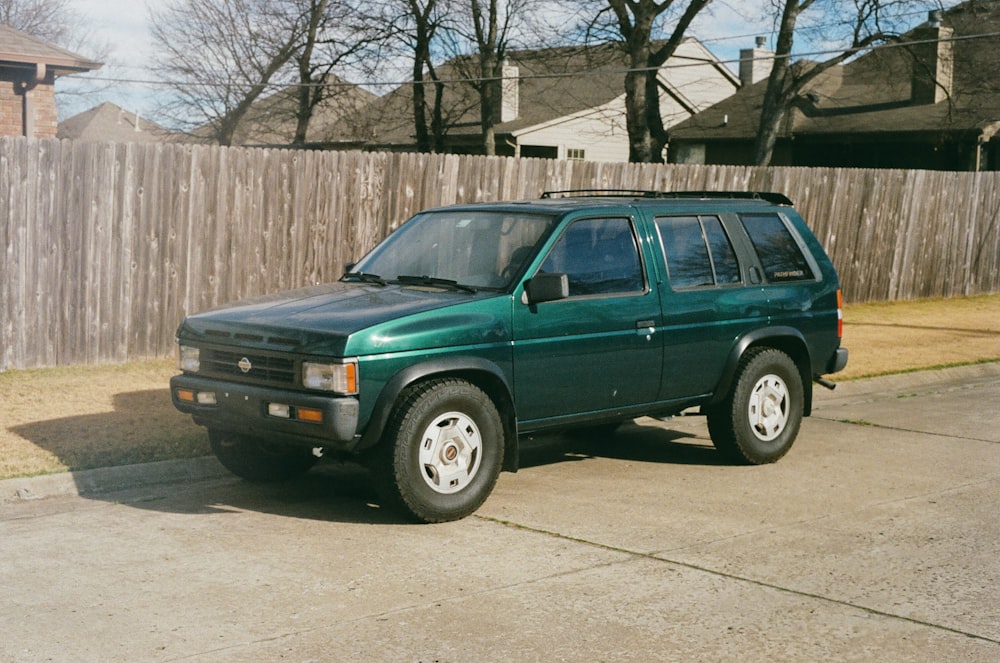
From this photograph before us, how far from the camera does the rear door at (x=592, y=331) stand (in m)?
7.73

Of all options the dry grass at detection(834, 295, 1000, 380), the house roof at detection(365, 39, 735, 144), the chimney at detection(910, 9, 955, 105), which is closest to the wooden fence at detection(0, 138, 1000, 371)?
the dry grass at detection(834, 295, 1000, 380)

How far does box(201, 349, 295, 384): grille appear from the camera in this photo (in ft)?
23.4

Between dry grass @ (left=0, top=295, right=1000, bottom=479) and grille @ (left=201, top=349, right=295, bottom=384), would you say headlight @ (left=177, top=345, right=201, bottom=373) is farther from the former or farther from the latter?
dry grass @ (left=0, top=295, right=1000, bottom=479)

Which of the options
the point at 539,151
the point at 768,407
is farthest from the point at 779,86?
the point at 768,407

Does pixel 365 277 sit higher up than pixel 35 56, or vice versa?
pixel 35 56

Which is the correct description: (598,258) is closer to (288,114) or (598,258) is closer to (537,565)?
(537,565)

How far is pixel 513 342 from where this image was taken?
7594 millimetres

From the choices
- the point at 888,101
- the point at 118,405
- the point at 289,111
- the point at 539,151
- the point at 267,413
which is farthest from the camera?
the point at 539,151

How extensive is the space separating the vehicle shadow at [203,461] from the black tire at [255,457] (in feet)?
0.29

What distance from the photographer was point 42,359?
12.1 m

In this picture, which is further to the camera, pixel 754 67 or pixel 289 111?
pixel 754 67

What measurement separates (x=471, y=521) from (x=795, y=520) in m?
1.88

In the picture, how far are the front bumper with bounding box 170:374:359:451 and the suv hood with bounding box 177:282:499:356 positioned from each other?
259 millimetres

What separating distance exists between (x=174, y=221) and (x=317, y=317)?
6.21m
